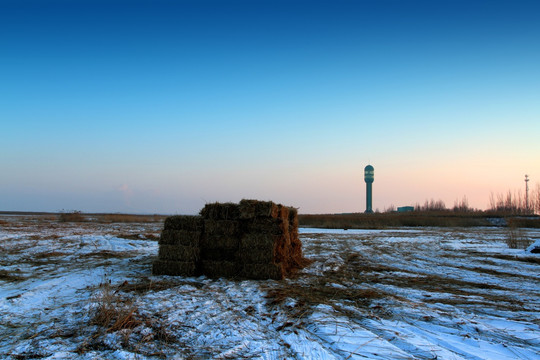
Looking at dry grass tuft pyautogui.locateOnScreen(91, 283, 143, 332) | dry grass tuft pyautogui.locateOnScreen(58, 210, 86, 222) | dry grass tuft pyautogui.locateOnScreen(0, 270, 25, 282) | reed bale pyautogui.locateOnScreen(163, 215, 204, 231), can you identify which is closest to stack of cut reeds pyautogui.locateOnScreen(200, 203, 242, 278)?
reed bale pyautogui.locateOnScreen(163, 215, 204, 231)

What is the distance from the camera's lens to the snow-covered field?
3.98 meters

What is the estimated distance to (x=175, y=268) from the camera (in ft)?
27.2

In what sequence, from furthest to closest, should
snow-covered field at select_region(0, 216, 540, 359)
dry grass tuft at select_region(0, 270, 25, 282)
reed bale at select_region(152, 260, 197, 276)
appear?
reed bale at select_region(152, 260, 197, 276), dry grass tuft at select_region(0, 270, 25, 282), snow-covered field at select_region(0, 216, 540, 359)

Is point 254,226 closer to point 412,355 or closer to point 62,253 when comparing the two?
point 412,355

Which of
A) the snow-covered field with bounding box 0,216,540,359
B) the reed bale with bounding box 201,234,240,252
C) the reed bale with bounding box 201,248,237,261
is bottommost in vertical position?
the snow-covered field with bounding box 0,216,540,359

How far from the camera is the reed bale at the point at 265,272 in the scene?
26.4 ft

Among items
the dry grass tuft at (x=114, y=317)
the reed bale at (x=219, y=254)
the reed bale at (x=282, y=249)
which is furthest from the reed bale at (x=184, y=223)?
the dry grass tuft at (x=114, y=317)

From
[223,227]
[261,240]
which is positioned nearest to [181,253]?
[223,227]

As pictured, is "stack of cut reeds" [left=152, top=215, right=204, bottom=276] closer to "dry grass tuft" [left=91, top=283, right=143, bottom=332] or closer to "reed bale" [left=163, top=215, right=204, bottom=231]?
"reed bale" [left=163, top=215, right=204, bottom=231]

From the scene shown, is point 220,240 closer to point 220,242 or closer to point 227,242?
point 220,242

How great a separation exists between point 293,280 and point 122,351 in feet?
15.7

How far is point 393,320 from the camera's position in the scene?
5059mm

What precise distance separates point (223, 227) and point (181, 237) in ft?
3.44

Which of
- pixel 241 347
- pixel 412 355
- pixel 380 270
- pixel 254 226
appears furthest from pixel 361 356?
pixel 380 270
